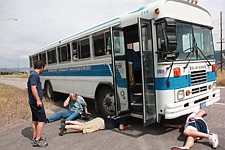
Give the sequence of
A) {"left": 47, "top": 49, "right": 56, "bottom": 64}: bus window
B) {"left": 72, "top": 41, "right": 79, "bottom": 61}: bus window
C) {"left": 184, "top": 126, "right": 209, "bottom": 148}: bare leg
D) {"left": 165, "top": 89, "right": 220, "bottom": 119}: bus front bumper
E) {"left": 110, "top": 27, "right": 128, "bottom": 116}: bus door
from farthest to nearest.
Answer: {"left": 47, "top": 49, "right": 56, "bottom": 64}: bus window, {"left": 72, "top": 41, "right": 79, "bottom": 61}: bus window, {"left": 110, "top": 27, "right": 128, "bottom": 116}: bus door, {"left": 165, "top": 89, "right": 220, "bottom": 119}: bus front bumper, {"left": 184, "top": 126, "right": 209, "bottom": 148}: bare leg

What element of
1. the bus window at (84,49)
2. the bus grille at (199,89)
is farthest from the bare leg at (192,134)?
the bus window at (84,49)

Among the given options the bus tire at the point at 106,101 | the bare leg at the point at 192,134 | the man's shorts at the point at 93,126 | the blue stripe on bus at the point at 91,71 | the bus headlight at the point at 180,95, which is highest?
the blue stripe on bus at the point at 91,71

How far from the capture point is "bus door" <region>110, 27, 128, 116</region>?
527 centimetres

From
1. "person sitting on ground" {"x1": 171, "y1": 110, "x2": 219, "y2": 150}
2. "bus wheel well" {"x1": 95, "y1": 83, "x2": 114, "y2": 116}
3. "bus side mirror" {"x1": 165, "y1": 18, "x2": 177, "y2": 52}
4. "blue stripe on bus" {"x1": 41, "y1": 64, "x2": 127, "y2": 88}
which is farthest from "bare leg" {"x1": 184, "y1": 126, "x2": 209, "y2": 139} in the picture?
"bus wheel well" {"x1": 95, "y1": 83, "x2": 114, "y2": 116}

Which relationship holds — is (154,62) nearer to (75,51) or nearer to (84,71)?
(84,71)

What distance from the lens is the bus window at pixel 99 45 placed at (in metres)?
6.19

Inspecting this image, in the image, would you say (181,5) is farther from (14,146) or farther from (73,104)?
(14,146)

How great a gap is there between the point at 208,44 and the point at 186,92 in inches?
68.4

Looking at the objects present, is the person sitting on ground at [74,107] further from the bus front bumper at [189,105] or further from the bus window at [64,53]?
the bus front bumper at [189,105]

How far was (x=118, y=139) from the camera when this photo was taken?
15.6 feet

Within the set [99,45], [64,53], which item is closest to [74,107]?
[99,45]

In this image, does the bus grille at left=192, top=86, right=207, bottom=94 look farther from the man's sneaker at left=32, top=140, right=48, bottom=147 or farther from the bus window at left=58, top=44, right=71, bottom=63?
the bus window at left=58, top=44, right=71, bottom=63

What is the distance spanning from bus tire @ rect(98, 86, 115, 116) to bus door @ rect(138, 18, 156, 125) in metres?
1.42

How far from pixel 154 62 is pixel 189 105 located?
127 centimetres
